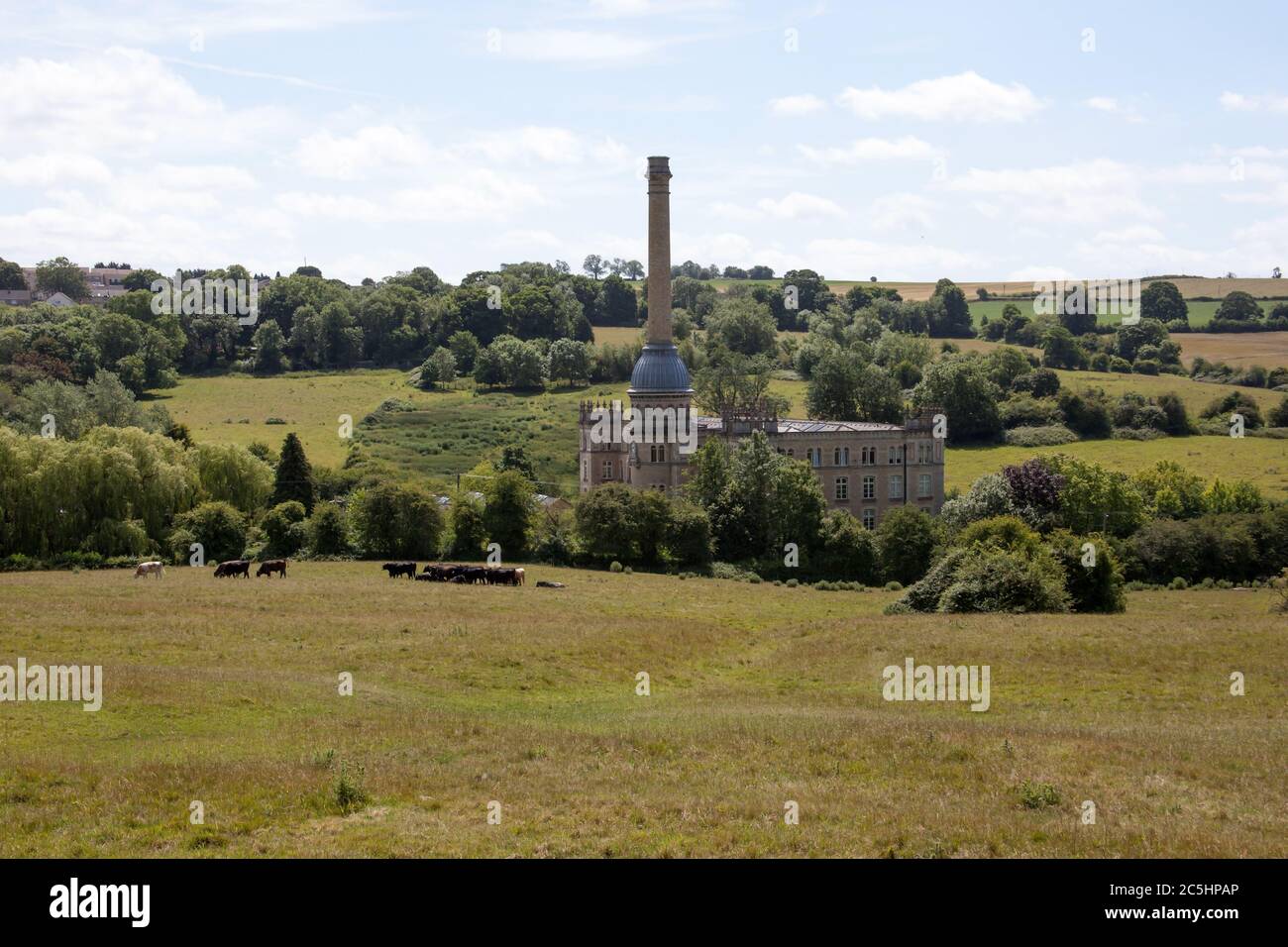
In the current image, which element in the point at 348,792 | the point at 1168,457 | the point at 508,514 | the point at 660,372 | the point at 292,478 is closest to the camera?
the point at 348,792

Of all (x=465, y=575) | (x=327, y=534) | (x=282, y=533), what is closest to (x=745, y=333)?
(x=327, y=534)

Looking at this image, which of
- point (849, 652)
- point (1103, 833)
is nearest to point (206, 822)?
point (1103, 833)

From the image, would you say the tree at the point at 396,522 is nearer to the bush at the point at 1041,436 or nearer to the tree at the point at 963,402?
the tree at the point at 963,402

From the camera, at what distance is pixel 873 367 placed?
128625mm

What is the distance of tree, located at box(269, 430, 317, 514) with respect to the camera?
284ft

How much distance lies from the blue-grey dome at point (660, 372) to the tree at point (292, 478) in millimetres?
25318

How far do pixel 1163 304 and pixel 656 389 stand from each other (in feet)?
391

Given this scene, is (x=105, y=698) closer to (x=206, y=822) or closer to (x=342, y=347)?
(x=206, y=822)

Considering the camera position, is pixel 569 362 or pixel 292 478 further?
pixel 569 362

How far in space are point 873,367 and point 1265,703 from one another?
303ft

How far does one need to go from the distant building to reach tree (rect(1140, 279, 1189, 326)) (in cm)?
9998

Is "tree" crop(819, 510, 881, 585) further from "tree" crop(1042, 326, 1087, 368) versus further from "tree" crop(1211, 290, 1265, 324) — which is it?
"tree" crop(1211, 290, 1265, 324)

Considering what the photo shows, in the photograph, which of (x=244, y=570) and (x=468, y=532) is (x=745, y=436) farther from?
(x=244, y=570)

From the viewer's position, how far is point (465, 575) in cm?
6875
